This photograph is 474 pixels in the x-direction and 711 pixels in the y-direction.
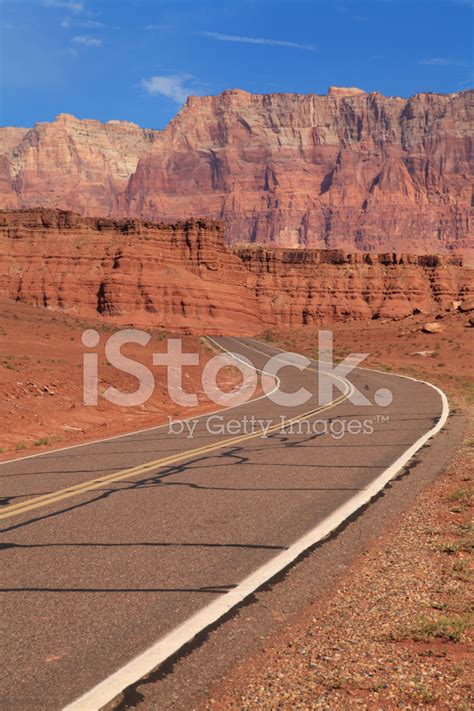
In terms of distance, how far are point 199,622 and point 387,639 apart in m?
1.21

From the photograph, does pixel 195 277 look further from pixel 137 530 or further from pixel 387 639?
pixel 387 639

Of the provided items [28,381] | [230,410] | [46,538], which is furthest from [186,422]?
[46,538]

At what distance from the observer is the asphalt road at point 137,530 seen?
13.0 ft

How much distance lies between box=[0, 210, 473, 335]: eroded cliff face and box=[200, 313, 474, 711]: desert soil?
3475 inches

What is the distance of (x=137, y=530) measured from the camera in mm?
6516

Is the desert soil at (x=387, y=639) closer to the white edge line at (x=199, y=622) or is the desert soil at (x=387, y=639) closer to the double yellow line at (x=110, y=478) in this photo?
the white edge line at (x=199, y=622)

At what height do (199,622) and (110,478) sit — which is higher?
(199,622)

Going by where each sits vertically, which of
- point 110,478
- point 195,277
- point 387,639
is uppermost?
point 195,277

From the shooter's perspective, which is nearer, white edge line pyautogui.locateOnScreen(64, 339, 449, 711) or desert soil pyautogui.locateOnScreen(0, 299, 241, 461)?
white edge line pyautogui.locateOnScreen(64, 339, 449, 711)

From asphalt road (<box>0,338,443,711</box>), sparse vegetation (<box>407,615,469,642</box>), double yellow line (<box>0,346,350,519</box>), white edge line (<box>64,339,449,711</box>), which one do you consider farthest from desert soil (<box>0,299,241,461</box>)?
sparse vegetation (<box>407,615,469,642</box>)

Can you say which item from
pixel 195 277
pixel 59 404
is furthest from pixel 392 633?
pixel 195 277

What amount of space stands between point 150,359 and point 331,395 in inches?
528

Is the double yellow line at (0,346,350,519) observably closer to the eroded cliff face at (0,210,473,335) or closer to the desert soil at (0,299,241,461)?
the desert soil at (0,299,241,461)

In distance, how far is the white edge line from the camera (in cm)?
338
